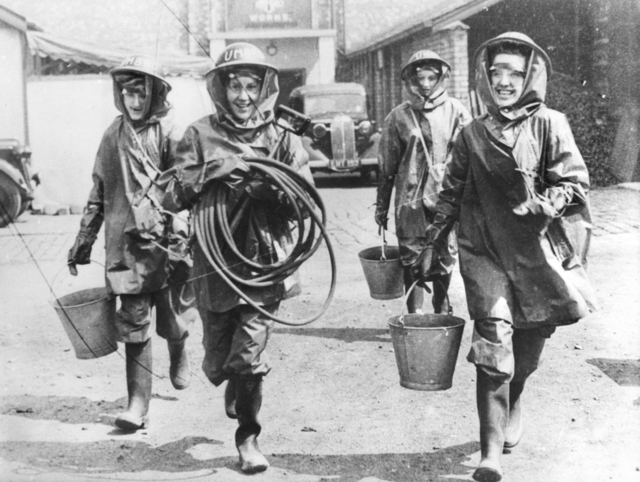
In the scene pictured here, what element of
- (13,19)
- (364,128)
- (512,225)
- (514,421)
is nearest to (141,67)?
(512,225)

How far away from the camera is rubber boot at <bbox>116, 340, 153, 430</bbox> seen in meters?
4.82

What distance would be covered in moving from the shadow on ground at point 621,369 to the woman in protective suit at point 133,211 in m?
3.09

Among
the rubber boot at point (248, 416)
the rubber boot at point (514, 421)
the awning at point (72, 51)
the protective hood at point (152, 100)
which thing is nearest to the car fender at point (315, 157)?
the awning at point (72, 51)

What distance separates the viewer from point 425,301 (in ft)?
25.8

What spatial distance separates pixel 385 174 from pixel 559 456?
2998mm

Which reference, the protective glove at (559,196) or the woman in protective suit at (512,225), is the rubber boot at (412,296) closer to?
Result: the woman in protective suit at (512,225)

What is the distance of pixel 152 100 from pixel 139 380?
5.53ft

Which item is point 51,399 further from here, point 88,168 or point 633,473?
point 88,168

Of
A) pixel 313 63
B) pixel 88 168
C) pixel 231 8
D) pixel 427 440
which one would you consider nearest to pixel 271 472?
pixel 427 440

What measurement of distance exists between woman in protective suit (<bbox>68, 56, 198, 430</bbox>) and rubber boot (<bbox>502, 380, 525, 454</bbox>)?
2051 mm

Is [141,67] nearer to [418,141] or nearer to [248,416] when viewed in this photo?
[248,416]

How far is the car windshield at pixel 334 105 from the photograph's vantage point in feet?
66.8

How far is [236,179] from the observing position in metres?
4.01

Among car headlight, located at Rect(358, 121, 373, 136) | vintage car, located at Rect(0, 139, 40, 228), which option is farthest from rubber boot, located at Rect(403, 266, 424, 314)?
A: car headlight, located at Rect(358, 121, 373, 136)
